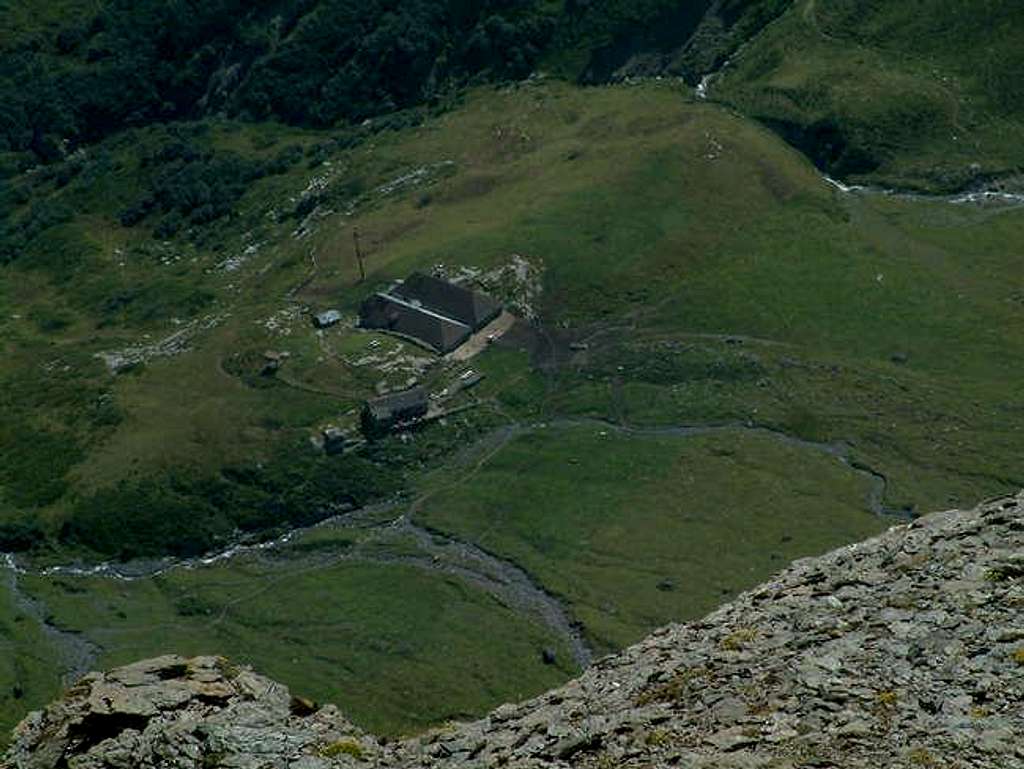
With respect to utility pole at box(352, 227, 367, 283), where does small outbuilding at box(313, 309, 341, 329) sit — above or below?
below

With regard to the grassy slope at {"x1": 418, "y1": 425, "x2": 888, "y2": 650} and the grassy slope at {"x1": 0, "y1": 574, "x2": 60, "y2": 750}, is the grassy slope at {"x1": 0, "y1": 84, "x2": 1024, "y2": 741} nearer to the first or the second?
the grassy slope at {"x1": 418, "y1": 425, "x2": 888, "y2": 650}

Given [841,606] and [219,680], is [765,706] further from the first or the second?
[219,680]

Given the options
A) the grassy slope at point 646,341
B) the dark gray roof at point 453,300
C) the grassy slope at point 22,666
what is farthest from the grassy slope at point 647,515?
the grassy slope at point 22,666

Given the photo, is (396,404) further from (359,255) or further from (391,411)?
(359,255)

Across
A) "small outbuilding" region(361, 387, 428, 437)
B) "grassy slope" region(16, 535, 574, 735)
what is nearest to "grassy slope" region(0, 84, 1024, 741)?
"grassy slope" region(16, 535, 574, 735)

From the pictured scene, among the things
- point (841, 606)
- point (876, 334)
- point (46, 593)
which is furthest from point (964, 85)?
point (841, 606)

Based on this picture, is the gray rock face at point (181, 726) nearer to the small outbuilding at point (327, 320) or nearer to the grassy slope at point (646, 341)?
the grassy slope at point (646, 341)
